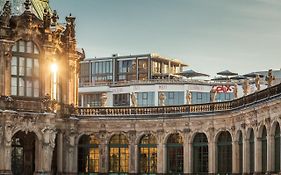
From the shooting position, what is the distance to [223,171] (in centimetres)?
6744

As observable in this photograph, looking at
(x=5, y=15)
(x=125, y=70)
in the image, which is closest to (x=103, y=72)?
(x=125, y=70)

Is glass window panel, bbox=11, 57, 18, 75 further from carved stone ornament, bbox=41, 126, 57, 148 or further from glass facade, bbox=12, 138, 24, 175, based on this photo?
glass facade, bbox=12, 138, 24, 175

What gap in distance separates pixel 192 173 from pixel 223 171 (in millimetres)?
3513

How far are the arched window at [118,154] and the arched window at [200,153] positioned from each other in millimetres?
7110

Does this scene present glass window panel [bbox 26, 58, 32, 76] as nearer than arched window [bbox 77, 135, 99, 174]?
Yes

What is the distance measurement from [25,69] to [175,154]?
16123 mm

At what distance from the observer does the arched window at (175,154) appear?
7112cm

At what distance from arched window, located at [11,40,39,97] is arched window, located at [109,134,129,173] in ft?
31.0

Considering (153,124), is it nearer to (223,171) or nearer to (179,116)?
(179,116)

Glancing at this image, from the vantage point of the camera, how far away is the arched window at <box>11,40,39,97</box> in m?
68.3

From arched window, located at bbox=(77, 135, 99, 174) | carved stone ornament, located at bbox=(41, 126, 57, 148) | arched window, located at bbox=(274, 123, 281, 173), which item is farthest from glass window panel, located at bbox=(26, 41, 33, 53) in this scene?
arched window, located at bbox=(274, 123, 281, 173)

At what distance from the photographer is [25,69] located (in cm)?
6894

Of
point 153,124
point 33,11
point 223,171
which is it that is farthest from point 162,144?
point 33,11

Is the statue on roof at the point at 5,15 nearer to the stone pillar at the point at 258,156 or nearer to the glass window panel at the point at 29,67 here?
the glass window panel at the point at 29,67
